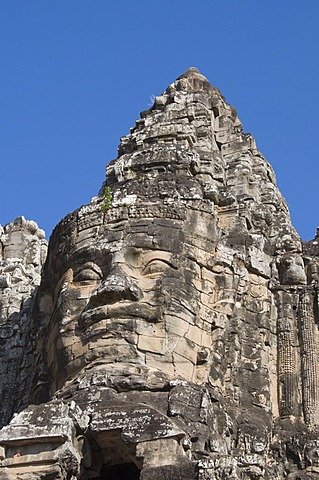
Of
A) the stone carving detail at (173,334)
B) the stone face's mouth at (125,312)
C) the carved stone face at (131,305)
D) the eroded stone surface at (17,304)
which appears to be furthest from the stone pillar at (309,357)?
the eroded stone surface at (17,304)

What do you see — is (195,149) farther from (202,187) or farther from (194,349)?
(194,349)

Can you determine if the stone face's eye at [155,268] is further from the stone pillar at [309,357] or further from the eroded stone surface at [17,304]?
the eroded stone surface at [17,304]

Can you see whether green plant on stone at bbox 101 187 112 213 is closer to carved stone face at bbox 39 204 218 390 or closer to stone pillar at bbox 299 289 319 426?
carved stone face at bbox 39 204 218 390

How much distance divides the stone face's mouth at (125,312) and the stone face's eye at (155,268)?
0.83m

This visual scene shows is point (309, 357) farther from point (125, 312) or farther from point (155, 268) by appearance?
point (125, 312)

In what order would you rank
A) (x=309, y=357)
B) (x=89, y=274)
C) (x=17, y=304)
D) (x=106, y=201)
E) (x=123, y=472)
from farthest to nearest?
(x=17, y=304) < (x=106, y=201) < (x=309, y=357) < (x=89, y=274) < (x=123, y=472)

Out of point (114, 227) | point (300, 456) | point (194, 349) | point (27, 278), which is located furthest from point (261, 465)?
point (27, 278)

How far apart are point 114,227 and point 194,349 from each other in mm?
2873

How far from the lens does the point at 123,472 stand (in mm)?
20734

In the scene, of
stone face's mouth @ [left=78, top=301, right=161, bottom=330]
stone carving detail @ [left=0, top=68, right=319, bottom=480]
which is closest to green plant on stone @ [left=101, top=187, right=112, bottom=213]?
stone carving detail @ [left=0, top=68, right=319, bottom=480]

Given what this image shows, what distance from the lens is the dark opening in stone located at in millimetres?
20578

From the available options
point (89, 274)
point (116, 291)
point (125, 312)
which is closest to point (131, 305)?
point (125, 312)

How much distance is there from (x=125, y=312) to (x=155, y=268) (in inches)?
Answer: 48.1

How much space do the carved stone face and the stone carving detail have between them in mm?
24
